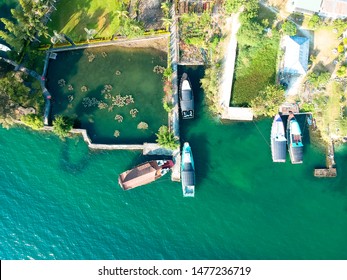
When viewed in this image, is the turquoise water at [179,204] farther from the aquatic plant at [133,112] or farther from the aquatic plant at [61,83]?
the aquatic plant at [61,83]

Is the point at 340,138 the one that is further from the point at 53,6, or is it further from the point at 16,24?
the point at 16,24

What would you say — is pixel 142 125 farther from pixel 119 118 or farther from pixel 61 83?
pixel 61 83

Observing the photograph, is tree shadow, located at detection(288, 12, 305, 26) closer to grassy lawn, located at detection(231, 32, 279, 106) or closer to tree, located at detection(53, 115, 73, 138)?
grassy lawn, located at detection(231, 32, 279, 106)

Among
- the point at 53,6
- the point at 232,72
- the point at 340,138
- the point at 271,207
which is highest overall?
the point at 53,6

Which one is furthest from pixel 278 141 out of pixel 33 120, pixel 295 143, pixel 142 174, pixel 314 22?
pixel 33 120

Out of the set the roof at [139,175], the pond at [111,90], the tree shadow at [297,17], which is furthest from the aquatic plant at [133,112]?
the tree shadow at [297,17]

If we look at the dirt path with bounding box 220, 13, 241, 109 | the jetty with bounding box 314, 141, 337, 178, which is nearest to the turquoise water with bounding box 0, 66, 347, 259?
the jetty with bounding box 314, 141, 337, 178

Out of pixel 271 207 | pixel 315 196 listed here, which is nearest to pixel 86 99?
pixel 271 207
